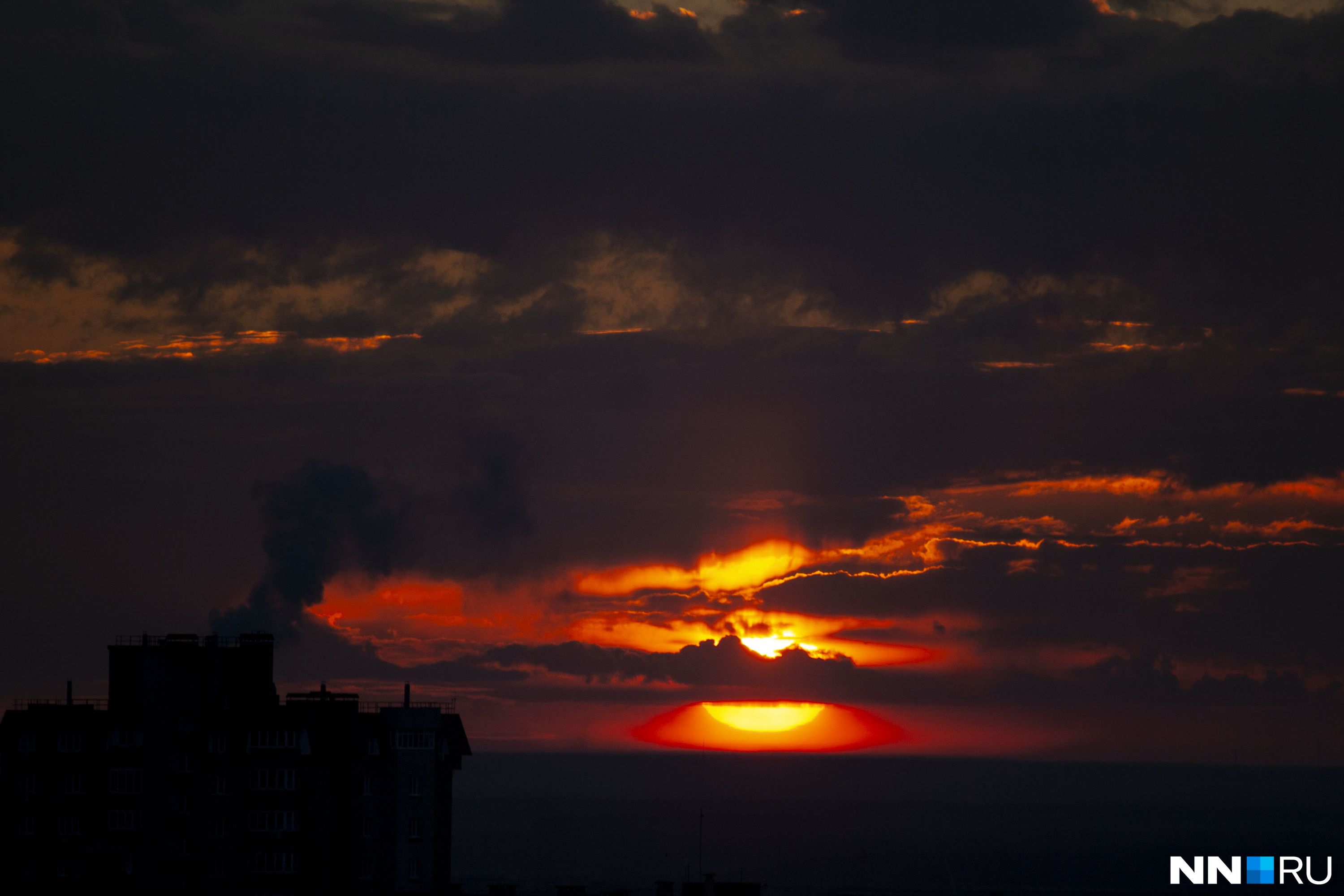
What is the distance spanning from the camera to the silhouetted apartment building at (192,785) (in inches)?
4094

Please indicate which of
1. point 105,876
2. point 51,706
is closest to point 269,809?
point 105,876

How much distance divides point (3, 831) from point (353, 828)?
25.4 meters

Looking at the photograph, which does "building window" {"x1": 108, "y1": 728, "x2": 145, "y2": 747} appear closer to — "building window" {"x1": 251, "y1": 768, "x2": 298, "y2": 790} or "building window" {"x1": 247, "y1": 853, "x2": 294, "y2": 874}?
"building window" {"x1": 251, "y1": 768, "x2": 298, "y2": 790}

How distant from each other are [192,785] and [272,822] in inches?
263

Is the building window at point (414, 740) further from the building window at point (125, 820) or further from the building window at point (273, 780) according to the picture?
the building window at point (125, 820)

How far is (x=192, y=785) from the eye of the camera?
105m

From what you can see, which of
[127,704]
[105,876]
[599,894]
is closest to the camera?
[105,876]

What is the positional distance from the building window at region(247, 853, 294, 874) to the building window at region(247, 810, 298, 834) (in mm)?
1668

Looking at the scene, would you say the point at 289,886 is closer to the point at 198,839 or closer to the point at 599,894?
the point at 198,839

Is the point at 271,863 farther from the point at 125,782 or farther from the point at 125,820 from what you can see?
the point at 125,782

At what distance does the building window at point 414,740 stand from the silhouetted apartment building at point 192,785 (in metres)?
4.31

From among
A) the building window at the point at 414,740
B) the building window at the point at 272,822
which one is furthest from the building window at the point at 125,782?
the building window at the point at 414,740

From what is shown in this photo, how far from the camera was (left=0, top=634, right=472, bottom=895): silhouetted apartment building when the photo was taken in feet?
341

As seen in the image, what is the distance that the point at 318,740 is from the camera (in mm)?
107375
